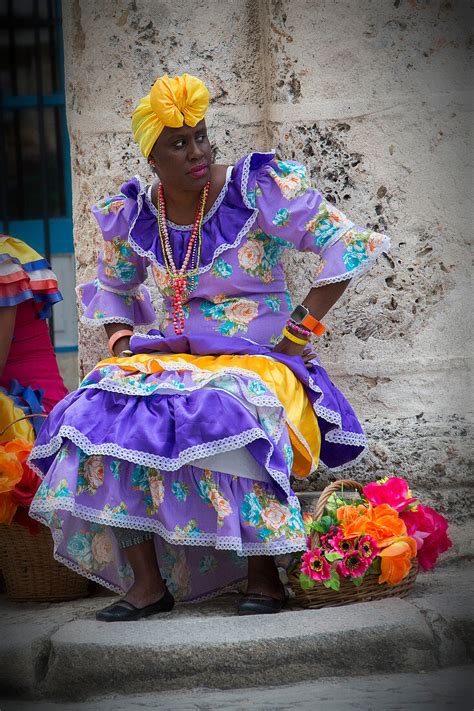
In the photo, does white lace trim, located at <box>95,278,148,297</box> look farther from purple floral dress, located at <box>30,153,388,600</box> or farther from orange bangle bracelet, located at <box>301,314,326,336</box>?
orange bangle bracelet, located at <box>301,314,326,336</box>

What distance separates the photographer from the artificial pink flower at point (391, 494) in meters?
3.90

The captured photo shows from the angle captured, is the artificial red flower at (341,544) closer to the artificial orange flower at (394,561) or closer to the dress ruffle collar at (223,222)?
the artificial orange flower at (394,561)

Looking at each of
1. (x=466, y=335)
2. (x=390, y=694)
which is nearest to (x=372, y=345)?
(x=466, y=335)

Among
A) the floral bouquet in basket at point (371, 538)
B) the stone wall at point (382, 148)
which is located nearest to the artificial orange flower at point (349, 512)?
the floral bouquet in basket at point (371, 538)

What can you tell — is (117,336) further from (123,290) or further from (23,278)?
(23,278)

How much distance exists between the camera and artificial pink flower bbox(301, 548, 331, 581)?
3637mm

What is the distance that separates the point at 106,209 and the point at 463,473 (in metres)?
1.79

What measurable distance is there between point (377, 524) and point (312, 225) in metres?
1.08

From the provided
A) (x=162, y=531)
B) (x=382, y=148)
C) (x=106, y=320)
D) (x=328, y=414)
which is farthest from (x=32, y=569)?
(x=382, y=148)

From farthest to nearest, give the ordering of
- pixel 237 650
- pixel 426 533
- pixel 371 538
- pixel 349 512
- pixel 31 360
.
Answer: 1. pixel 31 360
2. pixel 426 533
3. pixel 349 512
4. pixel 371 538
5. pixel 237 650

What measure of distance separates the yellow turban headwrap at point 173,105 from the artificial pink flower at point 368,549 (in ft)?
5.19

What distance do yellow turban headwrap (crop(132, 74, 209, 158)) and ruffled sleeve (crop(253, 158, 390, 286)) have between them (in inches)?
13.5

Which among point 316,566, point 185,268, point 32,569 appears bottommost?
point 32,569

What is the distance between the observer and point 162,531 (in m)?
3.67
